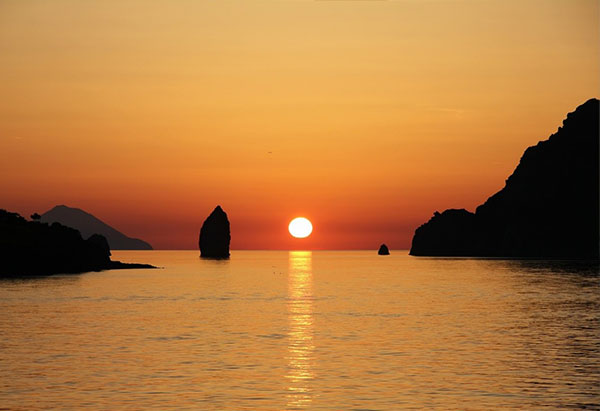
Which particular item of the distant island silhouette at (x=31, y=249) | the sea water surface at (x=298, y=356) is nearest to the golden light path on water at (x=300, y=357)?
the sea water surface at (x=298, y=356)

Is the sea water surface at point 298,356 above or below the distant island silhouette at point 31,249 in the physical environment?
below

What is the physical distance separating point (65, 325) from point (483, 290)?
80.9 metres

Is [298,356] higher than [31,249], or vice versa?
[31,249]

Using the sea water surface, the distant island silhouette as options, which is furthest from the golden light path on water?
the distant island silhouette

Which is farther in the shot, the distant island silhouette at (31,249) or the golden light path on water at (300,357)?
the distant island silhouette at (31,249)

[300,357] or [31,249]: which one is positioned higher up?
[31,249]

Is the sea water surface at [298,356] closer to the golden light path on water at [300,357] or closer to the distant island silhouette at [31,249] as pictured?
the golden light path on water at [300,357]

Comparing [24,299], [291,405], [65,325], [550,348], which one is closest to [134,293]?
[24,299]

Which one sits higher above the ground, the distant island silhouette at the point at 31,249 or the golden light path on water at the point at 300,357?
the distant island silhouette at the point at 31,249

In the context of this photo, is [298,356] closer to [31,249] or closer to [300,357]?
[300,357]

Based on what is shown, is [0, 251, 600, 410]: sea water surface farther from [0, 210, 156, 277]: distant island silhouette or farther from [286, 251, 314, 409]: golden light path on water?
[0, 210, 156, 277]: distant island silhouette

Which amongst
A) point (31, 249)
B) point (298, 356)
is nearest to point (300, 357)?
point (298, 356)

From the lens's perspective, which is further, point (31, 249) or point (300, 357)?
point (31, 249)

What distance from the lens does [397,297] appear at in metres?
115
